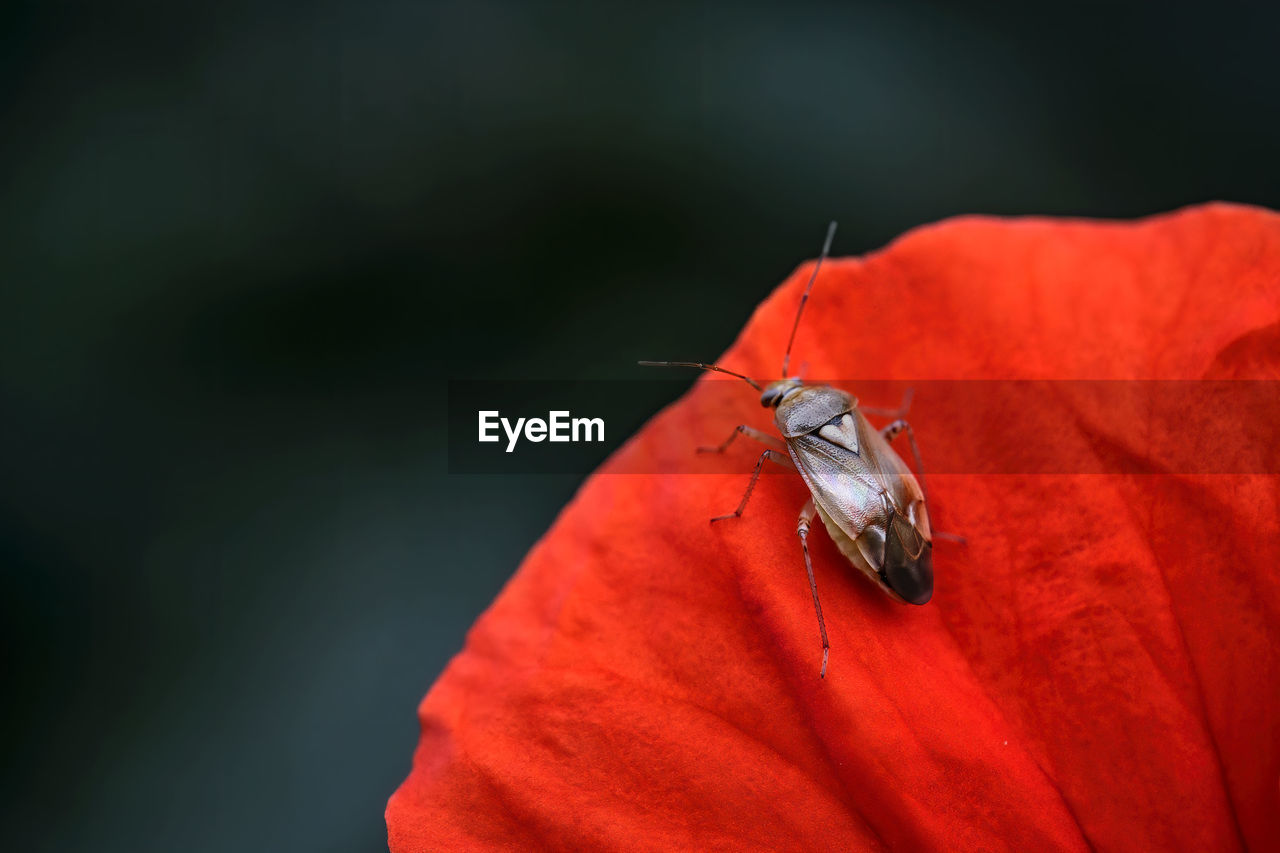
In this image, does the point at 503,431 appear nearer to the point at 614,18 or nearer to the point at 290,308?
the point at 290,308

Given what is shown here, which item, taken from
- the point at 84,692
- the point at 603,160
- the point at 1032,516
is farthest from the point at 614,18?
the point at 84,692

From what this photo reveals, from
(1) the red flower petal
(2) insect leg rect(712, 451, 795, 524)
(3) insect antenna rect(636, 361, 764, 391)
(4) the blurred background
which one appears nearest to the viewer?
(1) the red flower petal

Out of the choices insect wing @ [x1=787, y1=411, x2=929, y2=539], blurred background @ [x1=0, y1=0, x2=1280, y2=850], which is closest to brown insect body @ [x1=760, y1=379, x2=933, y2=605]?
insect wing @ [x1=787, y1=411, x2=929, y2=539]

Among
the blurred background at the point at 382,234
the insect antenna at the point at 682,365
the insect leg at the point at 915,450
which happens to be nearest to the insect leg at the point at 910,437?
the insect leg at the point at 915,450

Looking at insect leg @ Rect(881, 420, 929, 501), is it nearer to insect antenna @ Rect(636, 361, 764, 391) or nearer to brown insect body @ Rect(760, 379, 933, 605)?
brown insect body @ Rect(760, 379, 933, 605)

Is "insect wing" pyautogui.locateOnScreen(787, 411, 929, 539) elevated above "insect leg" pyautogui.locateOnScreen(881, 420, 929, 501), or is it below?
below

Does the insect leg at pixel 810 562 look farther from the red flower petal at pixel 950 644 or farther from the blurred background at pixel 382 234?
the blurred background at pixel 382 234

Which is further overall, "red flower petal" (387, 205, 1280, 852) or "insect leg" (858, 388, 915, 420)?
"insect leg" (858, 388, 915, 420)

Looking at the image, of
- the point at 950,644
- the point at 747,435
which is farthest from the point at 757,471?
the point at 950,644
